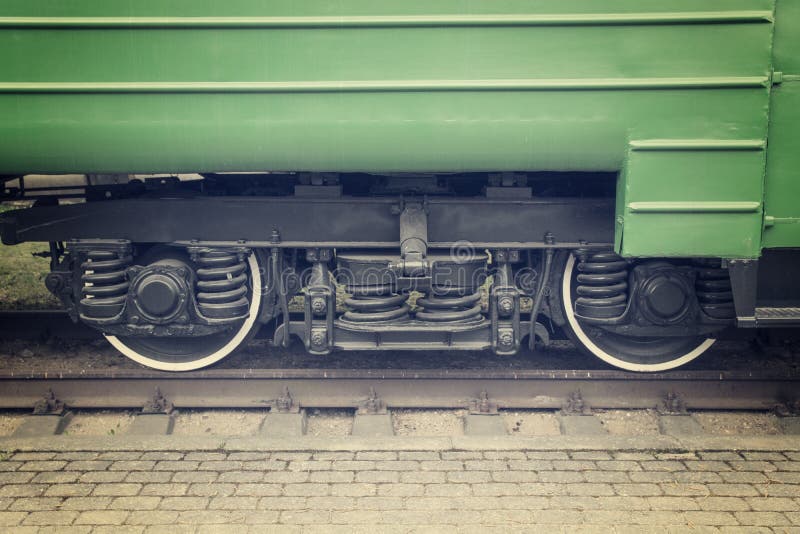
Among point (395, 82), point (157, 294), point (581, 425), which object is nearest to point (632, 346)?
point (581, 425)

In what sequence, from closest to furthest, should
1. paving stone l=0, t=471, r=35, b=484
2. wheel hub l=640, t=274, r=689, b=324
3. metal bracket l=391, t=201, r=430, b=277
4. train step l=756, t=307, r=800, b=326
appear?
paving stone l=0, t=471, r=35, b=484
metal bracket l=391, t=201, r=430, b=277
train step l=756, t=307, r=800, b=326
wheel hub l=640, t=274, r=689, b=324

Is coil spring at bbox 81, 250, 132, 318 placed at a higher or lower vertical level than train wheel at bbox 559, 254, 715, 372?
higher

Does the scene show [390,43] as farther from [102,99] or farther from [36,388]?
[36,388]

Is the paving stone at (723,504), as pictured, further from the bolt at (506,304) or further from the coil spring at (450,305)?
the coil spring at (450,305)

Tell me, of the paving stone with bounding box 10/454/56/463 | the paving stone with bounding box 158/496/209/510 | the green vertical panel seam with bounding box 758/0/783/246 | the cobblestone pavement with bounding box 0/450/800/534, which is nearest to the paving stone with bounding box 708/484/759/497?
the cobblestone pavement with bounding box 0/450/800/534

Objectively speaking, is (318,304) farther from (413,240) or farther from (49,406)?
(49,406)

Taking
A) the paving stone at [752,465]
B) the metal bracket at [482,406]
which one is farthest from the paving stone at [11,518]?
the paving stone at [752,465]

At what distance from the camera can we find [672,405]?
5.09 meters

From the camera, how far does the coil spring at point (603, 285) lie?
16.4 ft

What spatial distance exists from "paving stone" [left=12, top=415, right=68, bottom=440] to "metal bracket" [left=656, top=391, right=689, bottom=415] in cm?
405

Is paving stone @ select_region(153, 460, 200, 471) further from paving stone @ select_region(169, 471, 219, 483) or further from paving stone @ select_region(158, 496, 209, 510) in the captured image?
paving stone @ select_region(158, 496, 209, 510)

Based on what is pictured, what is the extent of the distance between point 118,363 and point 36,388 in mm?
611

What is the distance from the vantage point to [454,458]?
427 centimetres

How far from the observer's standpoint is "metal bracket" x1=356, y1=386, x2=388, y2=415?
5.02 metres
